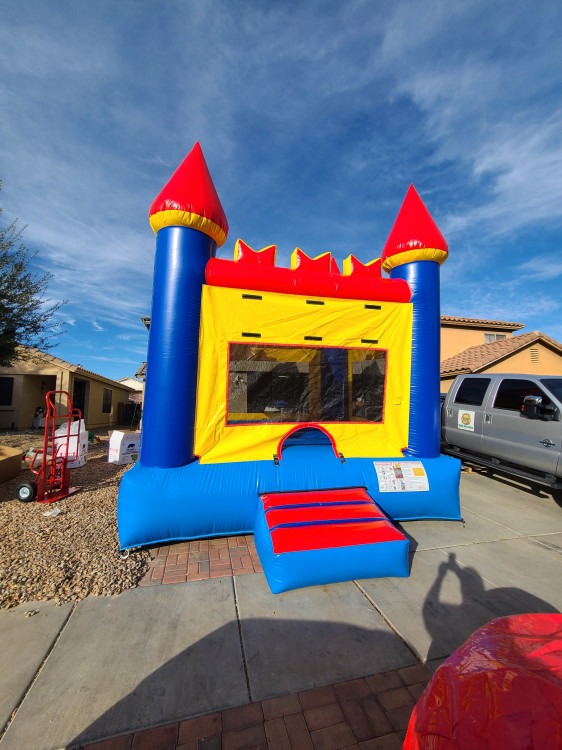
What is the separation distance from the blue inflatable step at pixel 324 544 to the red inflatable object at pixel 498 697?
1845 mm

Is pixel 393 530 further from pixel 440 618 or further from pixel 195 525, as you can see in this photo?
pixel 195 525

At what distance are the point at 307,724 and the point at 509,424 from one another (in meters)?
6.30

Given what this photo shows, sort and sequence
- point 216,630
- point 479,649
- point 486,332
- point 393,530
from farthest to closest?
point 486,332 → point 393,530 → point 216,630 → point 479,649

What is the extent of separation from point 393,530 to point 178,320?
11.0ft

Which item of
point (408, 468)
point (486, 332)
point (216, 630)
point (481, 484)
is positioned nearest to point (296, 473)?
point (408, 468)

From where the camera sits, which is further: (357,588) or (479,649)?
(357,588)

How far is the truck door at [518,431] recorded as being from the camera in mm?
5547

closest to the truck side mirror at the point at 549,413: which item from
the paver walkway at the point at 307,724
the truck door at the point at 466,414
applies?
the truck door at the point at 466,414

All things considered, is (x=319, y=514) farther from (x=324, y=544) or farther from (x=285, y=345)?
(x=285, y=345)

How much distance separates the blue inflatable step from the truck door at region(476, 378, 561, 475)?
395 cm

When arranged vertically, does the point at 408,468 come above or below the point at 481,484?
above

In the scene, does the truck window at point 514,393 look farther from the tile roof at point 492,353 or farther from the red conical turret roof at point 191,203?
the tile roof at point 492,353

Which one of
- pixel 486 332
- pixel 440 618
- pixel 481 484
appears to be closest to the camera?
pixel 440 618

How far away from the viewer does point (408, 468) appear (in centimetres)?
444
